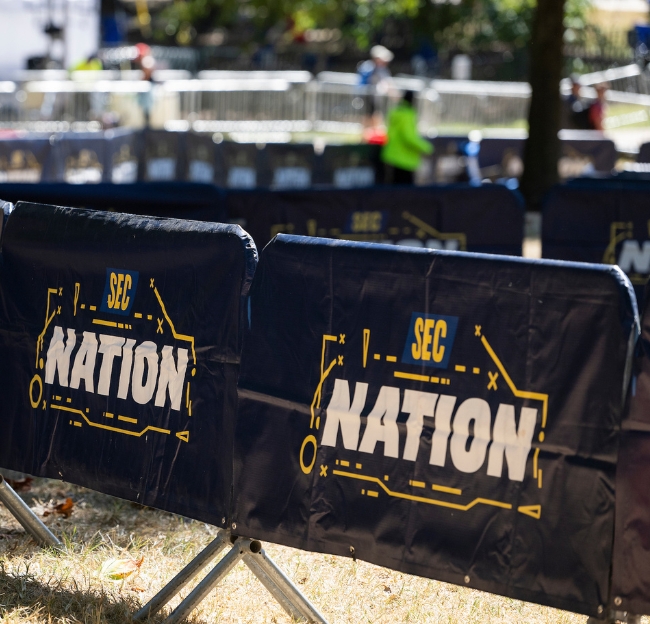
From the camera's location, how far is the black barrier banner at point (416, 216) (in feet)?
27.2

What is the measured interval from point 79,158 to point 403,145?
466cm

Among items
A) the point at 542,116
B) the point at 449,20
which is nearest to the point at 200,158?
the point at 542,116

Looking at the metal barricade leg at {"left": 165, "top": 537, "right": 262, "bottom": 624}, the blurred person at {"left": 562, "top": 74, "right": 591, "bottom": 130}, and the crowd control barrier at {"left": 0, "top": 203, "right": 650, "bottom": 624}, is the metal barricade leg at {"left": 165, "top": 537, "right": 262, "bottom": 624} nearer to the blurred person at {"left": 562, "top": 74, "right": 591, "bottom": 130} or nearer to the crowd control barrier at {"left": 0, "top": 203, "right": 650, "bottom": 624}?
the crowd control barrier at {"left": 0, "top": 203, "right": 650, "bottom": 624}

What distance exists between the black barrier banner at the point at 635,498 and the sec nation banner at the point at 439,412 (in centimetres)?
4

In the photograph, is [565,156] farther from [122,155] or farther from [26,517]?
[26,517]

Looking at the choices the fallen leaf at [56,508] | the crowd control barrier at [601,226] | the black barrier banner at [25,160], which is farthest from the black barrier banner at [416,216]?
the black barrier banner at [25,160]

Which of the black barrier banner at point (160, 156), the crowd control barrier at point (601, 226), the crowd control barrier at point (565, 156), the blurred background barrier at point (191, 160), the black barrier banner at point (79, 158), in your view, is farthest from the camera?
the crowd control barrier at point (565, 156)

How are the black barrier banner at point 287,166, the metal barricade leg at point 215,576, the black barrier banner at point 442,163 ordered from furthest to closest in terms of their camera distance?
1. the black barrier banner at point 442,163
2. the black barrier banner at point 287,166
3. the metal barricade leg at point 215,576

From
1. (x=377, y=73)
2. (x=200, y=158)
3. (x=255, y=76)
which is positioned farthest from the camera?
(x=255, y=76)

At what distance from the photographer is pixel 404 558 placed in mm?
3625

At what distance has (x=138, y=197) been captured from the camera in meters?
7.83

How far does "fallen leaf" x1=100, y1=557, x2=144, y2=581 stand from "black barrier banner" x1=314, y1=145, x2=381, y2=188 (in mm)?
10109

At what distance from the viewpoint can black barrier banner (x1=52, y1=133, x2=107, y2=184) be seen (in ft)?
44.3

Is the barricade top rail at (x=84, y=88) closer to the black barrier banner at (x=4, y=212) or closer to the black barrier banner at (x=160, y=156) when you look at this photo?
the black barrier banner at (x=160, y=156)
